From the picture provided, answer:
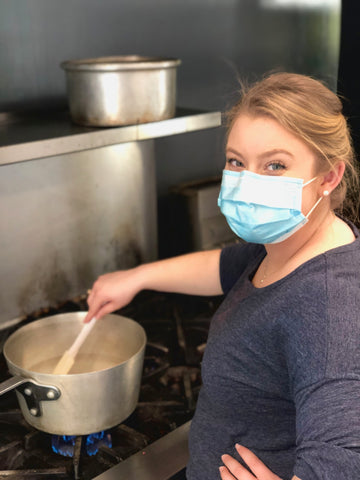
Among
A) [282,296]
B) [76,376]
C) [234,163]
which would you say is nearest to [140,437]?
[76,376]

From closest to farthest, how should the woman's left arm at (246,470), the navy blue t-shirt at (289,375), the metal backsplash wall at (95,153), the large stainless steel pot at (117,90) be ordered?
the navy blue t-shirt at (289,375)
the woman's left arm at (246,470)
the large stainless steel pot at (117,90)
the metal backsplash wall at (95,153)

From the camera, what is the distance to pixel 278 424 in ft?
3.16

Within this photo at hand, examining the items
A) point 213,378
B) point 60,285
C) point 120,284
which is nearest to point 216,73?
point 60,285

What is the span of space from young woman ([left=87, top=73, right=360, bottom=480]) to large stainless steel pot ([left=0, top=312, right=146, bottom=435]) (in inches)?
6.4

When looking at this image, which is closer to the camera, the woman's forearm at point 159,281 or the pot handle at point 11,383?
the pot handle at point 11,383

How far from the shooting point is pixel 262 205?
925mm

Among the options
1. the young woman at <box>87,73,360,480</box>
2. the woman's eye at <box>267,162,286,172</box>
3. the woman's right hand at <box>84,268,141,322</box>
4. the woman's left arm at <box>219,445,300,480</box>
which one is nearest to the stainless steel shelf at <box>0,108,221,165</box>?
the woman's right hand at <box>84,268,141,322</box>

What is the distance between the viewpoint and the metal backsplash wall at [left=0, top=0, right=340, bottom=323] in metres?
1.52

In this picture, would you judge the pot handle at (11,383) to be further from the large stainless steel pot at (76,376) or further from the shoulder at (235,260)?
the shoulder at (235,260)

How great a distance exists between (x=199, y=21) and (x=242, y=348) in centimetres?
138

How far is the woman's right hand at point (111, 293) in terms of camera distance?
1251 mm

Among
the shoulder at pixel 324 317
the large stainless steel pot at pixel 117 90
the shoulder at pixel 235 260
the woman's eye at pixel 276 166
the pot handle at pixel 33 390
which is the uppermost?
the large stainless steel pot at pixel 117 90

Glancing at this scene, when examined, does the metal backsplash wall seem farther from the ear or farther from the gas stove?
the ear

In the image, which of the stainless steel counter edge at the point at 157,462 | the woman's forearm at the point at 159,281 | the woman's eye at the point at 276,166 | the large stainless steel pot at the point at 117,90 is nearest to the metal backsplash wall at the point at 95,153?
the large stainless steel pot at the point at 117,90
